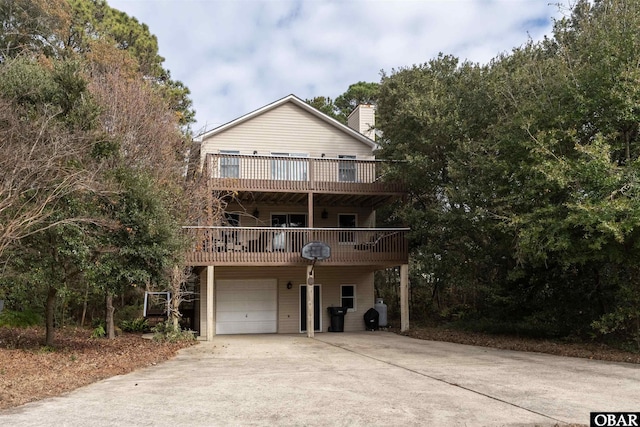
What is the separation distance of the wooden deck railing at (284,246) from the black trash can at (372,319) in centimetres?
276

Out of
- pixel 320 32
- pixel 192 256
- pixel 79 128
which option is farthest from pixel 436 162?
pixel 79 128

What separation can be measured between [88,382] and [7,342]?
5.34 meters

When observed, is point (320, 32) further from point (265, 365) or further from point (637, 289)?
point (637, 289)

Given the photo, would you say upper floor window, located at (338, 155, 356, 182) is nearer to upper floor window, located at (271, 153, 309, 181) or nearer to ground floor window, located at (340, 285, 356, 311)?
upper floor window, located at (271, 153, 309, 181)

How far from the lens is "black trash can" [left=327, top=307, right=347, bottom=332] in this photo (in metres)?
19.5

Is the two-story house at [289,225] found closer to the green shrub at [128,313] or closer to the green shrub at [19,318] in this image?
the green shrub at [128,313]

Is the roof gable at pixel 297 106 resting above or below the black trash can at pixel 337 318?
above

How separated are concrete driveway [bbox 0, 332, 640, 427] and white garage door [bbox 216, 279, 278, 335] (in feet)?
23.7

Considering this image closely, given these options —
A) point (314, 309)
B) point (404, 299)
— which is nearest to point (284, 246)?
point (314, 309)

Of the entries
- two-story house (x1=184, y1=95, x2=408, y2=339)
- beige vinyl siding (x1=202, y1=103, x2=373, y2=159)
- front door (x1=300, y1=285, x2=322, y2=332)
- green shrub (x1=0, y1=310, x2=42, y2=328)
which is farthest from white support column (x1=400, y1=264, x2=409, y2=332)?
green shrub (x1=0, y1=310, x2=42, y2=328)

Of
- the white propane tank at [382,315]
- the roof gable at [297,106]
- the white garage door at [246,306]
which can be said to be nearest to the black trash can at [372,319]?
the white propane tank at [382,315]

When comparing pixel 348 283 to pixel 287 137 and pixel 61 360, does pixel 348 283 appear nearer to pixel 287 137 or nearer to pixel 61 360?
pixel 287 137

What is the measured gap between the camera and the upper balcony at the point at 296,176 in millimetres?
17516

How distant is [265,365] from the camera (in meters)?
10.8
